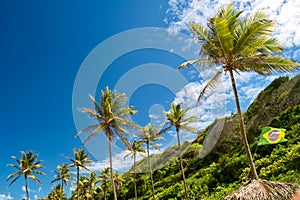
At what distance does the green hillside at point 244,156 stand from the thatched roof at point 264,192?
816 cm

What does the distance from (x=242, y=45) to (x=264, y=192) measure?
6.07 metres

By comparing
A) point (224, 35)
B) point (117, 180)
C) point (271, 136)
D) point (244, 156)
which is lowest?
point (271, 136)

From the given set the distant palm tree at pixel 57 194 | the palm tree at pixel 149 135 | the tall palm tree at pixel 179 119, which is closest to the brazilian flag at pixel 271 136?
the tall palm tree at pixel 179 119

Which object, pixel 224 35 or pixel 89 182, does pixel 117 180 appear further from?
pixel 224 35

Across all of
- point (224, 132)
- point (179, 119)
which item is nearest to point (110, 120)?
point (179, 119)

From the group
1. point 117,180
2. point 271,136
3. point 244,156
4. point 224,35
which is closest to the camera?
point 224,35

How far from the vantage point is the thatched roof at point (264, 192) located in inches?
380

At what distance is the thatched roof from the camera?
9641mm

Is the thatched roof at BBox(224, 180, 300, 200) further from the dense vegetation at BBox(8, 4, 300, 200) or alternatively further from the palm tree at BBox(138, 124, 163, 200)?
the palm tree at BBox(138, 124, 163, 200)

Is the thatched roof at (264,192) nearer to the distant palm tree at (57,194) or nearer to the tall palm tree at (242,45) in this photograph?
the tall palm tree at (242,45)

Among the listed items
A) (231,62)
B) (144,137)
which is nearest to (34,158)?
(144,137)

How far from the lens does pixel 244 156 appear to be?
2881 centimetres

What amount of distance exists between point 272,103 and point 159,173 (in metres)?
21.5

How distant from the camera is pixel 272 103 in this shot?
107ft
